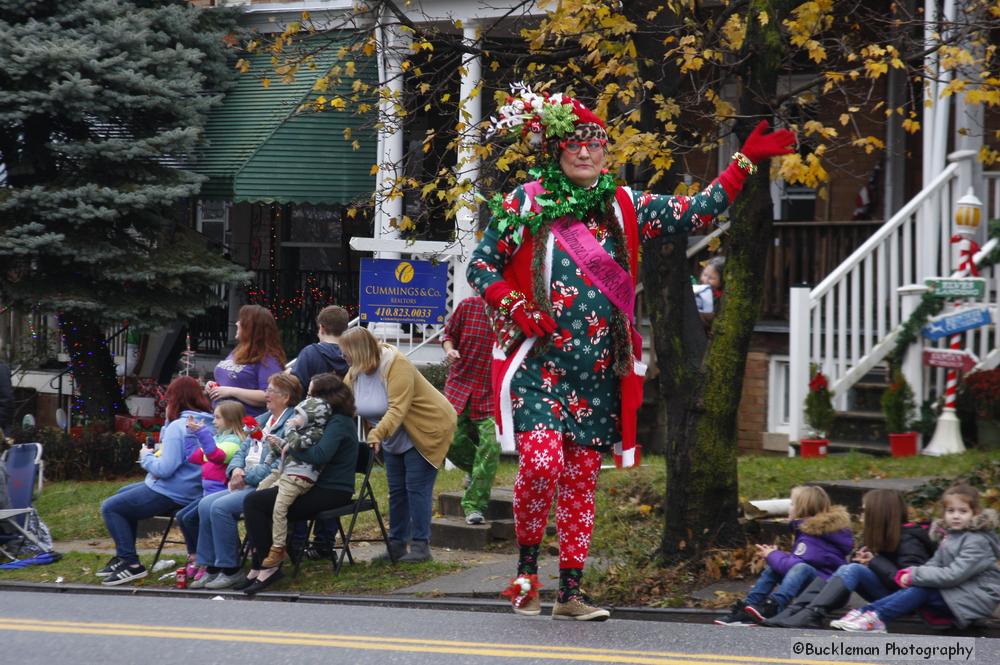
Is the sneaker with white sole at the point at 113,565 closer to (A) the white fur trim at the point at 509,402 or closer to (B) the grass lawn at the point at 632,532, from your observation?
(B) the grass lawn at the point at 632,532

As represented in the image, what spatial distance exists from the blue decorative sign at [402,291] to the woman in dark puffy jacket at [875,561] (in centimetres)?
811

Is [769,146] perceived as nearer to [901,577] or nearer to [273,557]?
[901,577]

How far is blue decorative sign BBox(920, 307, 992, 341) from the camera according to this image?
11977mm

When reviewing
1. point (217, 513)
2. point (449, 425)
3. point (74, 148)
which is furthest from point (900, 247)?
point (74, 148)

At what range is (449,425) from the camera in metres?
9.52

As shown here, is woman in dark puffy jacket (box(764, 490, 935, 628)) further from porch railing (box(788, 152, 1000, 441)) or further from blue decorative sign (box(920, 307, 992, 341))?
porch railing (box(788, 152, 1000, 441))

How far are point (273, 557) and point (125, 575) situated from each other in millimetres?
1359

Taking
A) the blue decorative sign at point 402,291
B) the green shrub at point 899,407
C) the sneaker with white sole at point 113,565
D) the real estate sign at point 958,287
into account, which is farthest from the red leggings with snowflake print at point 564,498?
the blue decorative sign at point 402,291

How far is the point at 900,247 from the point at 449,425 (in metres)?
6.89

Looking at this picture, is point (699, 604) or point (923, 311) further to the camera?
point (923, 311)

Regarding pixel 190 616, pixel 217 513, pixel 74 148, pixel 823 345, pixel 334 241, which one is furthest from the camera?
pixel 334 241

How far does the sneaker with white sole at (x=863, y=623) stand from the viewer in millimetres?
6473

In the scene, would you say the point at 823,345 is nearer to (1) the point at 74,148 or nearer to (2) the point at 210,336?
(1) the point at 74,148

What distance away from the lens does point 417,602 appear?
8.04 m
